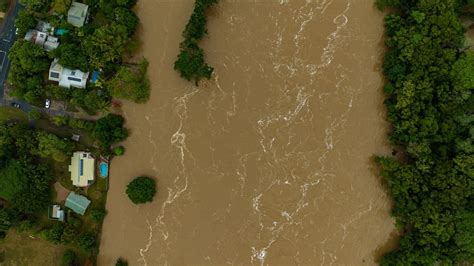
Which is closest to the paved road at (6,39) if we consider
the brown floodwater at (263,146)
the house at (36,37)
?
the house at (36,37)

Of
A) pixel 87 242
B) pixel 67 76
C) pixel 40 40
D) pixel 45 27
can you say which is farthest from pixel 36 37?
pixel 87 242

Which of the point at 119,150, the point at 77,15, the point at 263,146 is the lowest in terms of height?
the point at 119,150

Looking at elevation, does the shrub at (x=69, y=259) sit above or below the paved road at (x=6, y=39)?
below

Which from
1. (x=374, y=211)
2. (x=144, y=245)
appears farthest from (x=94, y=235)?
(x=374, y=211)

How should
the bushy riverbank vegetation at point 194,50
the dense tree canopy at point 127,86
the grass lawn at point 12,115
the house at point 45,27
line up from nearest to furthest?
the bushy riverbank vegetation at point 194,50 → the dense tree canopy at point 127,86 → the house at point 45,27 → the grass lawn at point 12,115

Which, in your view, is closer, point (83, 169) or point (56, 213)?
point (83, 169)

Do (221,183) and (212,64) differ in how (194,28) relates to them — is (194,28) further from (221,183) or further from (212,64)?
(221,183)

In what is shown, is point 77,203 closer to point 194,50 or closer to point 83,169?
point 83,169

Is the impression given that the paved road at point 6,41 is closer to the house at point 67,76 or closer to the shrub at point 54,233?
the house at point 67,76
